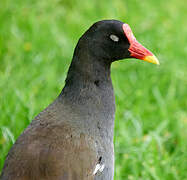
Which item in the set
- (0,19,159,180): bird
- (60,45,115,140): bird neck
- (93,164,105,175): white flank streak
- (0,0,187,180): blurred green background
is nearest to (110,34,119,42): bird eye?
(0,19,159,180): bird

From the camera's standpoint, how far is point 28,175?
8.74ft

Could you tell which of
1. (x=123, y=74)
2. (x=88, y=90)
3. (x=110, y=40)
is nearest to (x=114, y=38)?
(x=110, y=40)

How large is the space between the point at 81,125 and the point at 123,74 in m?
2.41

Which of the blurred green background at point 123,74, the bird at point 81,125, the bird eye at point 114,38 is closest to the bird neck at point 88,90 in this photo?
the bird at point 81,125

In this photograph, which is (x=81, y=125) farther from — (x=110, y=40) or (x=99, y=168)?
(x=110, y=40)

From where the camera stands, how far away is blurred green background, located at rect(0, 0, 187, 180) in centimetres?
390

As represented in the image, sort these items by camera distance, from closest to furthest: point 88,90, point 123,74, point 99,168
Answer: point 99,168 → point 88,90 → point 123,74

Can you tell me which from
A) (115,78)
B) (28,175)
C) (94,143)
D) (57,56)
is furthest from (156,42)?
(28,175)

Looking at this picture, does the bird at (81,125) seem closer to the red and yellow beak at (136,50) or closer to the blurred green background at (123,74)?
the red and yellow beak at (136,50)

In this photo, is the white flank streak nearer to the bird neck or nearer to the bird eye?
the bird neck

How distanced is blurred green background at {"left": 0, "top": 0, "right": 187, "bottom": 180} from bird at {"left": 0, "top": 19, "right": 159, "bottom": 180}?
74cm

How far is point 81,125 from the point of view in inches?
117

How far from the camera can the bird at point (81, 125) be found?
8.92ft

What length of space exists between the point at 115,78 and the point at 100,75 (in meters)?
1.98
